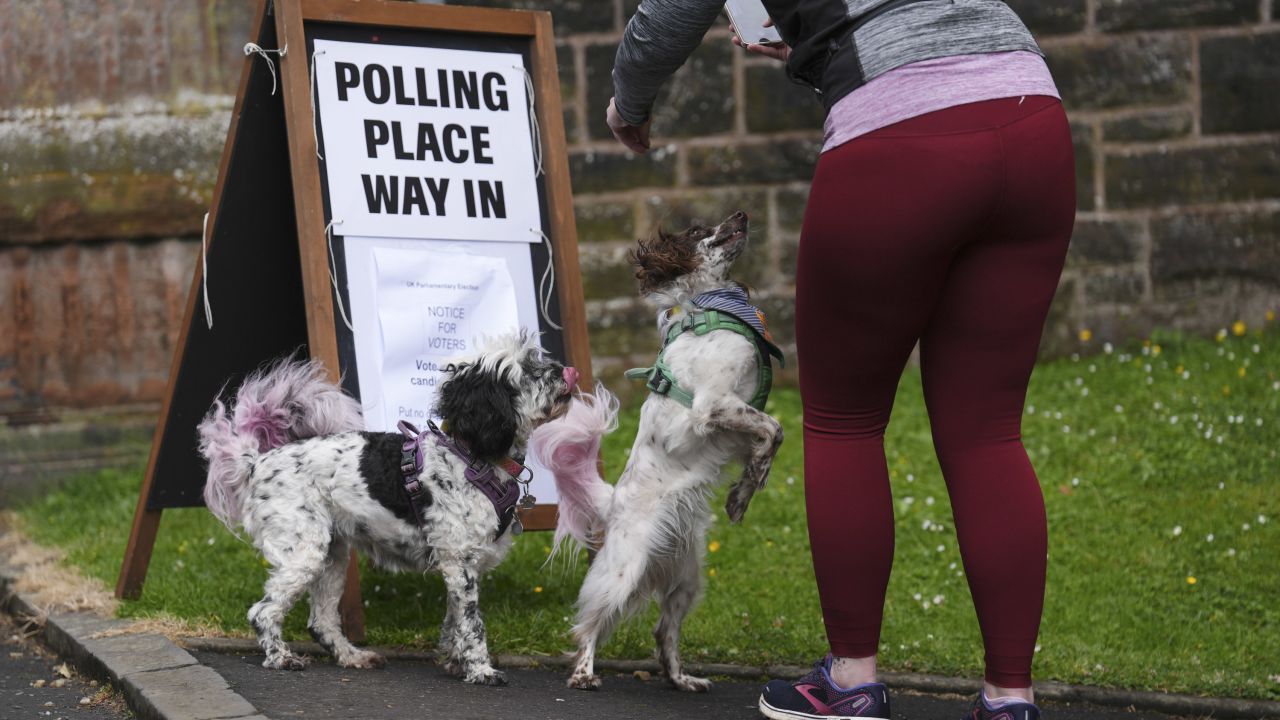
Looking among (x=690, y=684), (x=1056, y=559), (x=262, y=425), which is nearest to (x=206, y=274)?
(x=262, y=425)

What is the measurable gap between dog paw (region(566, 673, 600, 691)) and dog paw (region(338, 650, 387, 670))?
0.68 meters

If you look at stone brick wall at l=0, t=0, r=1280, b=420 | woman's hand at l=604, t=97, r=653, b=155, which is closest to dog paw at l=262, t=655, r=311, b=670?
woman's hand at l=604, t=97, r=653, b=155

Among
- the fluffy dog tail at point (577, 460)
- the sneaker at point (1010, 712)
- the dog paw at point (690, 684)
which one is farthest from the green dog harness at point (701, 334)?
the sneaker at point (1010, 712)

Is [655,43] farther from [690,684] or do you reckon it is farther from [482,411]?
[690,684]

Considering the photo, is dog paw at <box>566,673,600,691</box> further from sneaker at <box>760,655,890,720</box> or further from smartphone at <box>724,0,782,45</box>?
smartphone at <box>724,0,782,45</box>

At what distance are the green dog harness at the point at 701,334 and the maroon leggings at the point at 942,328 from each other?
0.81 m

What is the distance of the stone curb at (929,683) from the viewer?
167 inches

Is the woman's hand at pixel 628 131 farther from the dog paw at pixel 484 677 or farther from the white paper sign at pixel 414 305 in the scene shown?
the dog paw at pixel 484 677

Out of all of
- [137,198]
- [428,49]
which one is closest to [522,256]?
[428,49]

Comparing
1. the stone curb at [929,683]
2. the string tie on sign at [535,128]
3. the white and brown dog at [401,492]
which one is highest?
the string tie on sign at [535,128]

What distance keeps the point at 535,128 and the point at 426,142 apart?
47 cm

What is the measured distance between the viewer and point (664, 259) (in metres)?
4.16

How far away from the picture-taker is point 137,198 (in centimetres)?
777

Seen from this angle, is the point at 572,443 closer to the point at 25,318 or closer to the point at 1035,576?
the point at 1035,576
